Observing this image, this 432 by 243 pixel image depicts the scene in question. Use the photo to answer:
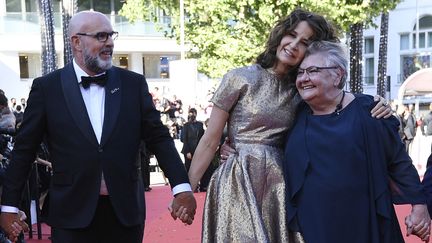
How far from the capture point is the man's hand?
3.27 m

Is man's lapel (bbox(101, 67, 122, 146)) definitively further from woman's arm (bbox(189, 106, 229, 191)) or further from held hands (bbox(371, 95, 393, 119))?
held hands (bbox(371, 95, 393, 119))

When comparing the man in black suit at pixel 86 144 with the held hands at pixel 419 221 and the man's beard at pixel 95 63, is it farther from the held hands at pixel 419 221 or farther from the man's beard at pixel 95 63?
the held hands at pixel 419 221

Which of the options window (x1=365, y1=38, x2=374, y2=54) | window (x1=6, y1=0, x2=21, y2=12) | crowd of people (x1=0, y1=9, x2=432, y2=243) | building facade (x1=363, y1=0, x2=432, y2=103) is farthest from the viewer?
window (x1=365, y1=38, x2=374, y2=54)

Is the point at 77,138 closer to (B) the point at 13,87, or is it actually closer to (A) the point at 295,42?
(A) the point at 295,42

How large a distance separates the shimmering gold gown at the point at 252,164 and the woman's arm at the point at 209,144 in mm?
66

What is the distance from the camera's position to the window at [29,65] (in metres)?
31.3

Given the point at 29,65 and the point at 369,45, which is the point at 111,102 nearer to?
the point at 29,65

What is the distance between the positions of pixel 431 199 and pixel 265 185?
916 mm

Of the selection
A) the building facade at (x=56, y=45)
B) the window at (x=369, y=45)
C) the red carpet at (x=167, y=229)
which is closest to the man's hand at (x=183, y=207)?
the red carpet at (x=167, y=229)

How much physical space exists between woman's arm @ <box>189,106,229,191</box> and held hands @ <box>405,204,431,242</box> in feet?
3.67

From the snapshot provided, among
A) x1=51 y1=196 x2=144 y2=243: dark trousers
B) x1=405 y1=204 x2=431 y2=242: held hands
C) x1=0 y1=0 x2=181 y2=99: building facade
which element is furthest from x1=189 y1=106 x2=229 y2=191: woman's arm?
x1=0 y1=0 x2=181 y2=99: building facade

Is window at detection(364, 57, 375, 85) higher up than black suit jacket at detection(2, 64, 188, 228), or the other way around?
black suit jacket at detection(2, 64, 188, 228)

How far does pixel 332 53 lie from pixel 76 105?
4.47 ft

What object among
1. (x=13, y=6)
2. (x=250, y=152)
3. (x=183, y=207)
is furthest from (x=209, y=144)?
(x=13, y=6)
